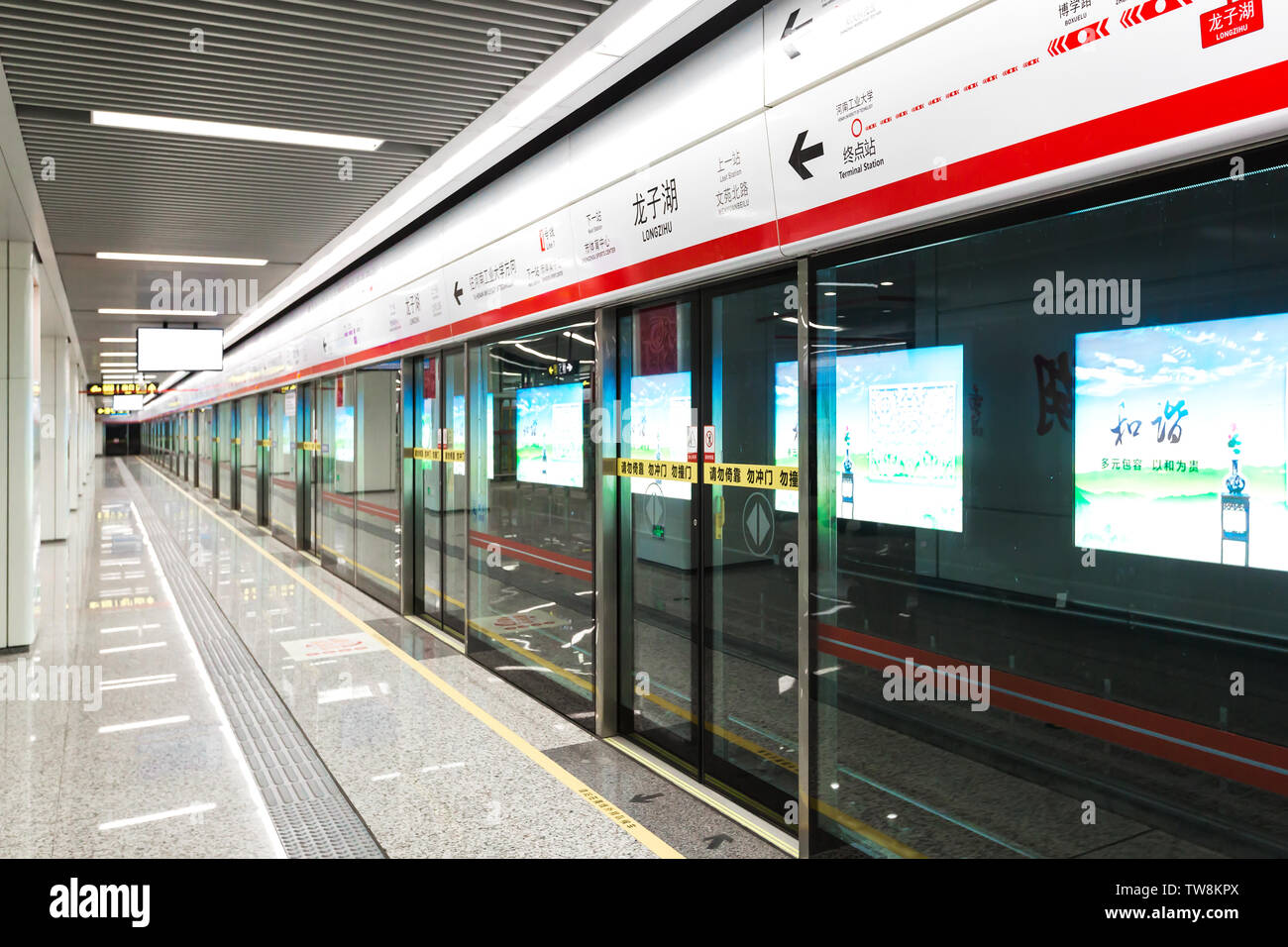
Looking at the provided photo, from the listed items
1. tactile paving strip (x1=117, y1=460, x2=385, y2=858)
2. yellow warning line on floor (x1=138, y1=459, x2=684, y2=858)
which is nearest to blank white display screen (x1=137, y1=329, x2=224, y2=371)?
tactile paving strip (x1=117, y1=460, x2=385, y2=858)

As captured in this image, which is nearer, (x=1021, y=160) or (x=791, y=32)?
(x=1021, y=160)

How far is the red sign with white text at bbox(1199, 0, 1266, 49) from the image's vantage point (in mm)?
1750

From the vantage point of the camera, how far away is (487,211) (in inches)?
222

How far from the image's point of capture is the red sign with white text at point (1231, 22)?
175 cm

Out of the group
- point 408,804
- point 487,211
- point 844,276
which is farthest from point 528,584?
point 844,276

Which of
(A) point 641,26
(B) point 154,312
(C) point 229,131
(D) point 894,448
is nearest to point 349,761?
(D) point 894,448

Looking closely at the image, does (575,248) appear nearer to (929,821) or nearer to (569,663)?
Answer: (569,663)

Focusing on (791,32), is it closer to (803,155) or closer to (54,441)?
(803,155)

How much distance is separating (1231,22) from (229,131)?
4.50 meters

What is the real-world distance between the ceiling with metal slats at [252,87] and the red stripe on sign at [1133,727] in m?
3.05

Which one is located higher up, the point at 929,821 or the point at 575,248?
the point at 575,248

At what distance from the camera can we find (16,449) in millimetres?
6688

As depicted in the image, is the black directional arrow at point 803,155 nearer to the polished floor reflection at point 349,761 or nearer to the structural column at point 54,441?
the polished floor reflection at point 349,761

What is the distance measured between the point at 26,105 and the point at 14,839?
3.30 metres
